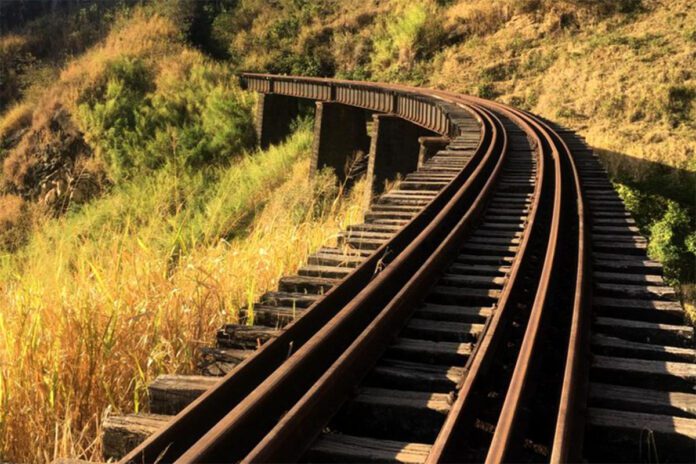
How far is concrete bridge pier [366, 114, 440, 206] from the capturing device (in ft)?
48.8

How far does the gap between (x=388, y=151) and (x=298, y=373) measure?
1273cm

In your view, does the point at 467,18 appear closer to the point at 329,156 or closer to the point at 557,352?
Result: the point at 329,156

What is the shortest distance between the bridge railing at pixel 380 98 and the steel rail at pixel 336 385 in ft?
28.9

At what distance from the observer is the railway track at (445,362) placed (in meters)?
2.49

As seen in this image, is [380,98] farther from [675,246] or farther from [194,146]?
[194,146]

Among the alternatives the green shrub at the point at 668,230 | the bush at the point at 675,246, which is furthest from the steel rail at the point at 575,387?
the bush at the point at 675,246

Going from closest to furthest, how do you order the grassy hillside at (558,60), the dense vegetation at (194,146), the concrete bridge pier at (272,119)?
the dense vegetation at (194,146), the grassy hillside at (558,60), the concrete bridge pier at (272,119)

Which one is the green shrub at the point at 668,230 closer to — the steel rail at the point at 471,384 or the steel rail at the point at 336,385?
the steel rail at the point at 471,384

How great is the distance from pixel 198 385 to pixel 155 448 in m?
0.65

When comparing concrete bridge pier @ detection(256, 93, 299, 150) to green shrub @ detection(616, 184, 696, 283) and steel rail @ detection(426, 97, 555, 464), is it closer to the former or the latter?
green shrub @ detection(616, 184, 696, 283)

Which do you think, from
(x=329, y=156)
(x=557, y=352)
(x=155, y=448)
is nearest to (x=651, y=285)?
(x=557, y=352)

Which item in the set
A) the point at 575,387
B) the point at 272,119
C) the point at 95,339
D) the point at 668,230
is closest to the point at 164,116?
the point at 272,119

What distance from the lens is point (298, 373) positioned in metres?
2.81

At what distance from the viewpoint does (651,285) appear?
15.2 ft
